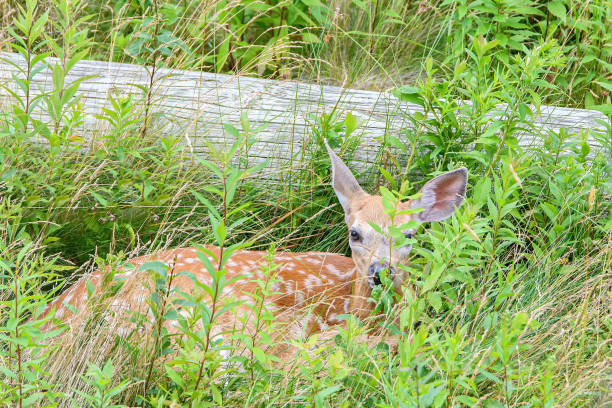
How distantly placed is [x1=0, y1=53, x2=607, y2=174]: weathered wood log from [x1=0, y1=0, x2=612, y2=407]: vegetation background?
0.39 feet

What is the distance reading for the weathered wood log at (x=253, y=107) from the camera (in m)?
4.38

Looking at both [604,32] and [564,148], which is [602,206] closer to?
[564,148]

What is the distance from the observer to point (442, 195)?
12.3 ft

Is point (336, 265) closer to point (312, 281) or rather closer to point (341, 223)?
point (312, 281)

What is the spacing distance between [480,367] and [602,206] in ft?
5.28

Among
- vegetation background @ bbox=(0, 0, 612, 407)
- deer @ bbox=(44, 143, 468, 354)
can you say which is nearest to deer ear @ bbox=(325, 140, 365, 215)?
deer @ bbox=(44, 143, 468, 354)

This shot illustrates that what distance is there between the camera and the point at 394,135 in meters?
4.41

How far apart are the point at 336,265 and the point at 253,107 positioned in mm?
1203

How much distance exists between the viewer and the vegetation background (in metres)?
2.49

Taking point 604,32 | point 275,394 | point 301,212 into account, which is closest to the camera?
point 275,394

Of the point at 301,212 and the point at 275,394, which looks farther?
the point at 301,212

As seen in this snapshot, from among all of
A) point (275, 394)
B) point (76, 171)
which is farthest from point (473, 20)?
point (275, 394)

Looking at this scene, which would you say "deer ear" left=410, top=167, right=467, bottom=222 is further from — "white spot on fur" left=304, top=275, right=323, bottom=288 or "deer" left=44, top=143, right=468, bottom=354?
"white spot on fur" left=304, top=275, right=323, bottom=288

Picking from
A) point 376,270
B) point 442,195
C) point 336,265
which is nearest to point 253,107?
point 336,265
